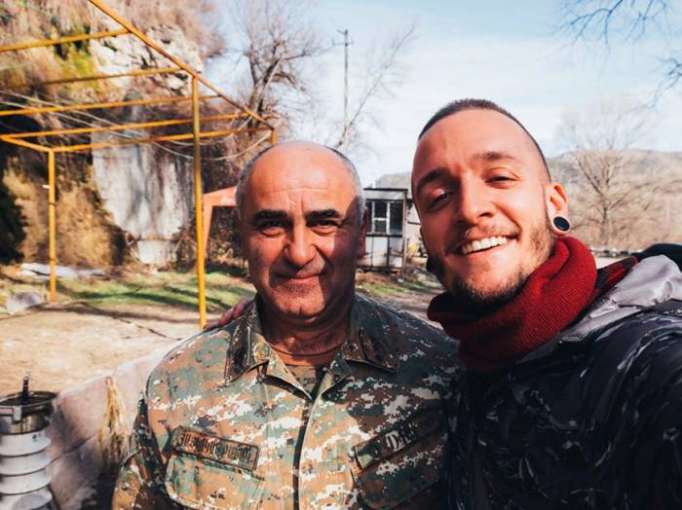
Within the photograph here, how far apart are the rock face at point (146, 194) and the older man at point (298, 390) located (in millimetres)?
12405

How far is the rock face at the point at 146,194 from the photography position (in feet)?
41.9

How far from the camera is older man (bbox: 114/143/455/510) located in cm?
145

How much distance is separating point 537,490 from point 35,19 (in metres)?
11.2

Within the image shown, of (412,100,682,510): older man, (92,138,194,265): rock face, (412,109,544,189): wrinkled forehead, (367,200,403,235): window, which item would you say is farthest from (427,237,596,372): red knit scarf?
(367,200,403,235): window

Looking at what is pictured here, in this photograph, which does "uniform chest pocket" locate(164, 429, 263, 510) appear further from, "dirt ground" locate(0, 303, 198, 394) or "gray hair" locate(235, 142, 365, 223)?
"dirt ground" locate(0, 303, 198, 394)

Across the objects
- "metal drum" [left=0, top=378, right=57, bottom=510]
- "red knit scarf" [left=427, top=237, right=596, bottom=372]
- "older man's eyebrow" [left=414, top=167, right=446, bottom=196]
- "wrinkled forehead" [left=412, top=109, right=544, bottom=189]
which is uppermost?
"wrinkled forehead" [left=412, top=109, right=544, bottom=189]

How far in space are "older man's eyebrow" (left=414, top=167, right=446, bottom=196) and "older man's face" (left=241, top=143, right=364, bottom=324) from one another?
397 mm

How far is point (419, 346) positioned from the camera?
1.76 meters

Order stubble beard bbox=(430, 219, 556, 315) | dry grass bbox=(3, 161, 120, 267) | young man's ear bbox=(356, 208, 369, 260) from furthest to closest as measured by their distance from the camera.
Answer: dry grass bbox=(3, 161, 120, 267) < young man's ear bbox=(356, 208, 369, 260) < stubble beard bbox=(430, 219, 556, 315)

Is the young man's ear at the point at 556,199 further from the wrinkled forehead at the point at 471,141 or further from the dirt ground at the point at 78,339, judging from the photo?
the dirt ground at the point at 78,339

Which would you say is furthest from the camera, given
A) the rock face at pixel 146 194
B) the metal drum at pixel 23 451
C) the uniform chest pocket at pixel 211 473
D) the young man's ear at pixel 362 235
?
the rock face at pixel 146 194

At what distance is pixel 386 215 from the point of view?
17984 mm

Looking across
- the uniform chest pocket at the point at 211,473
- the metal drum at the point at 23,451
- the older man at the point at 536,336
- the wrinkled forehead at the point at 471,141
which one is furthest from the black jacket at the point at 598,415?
the metal drum at the point at 23,451

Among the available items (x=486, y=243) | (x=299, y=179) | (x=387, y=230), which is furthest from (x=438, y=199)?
(x=387, y=230)
